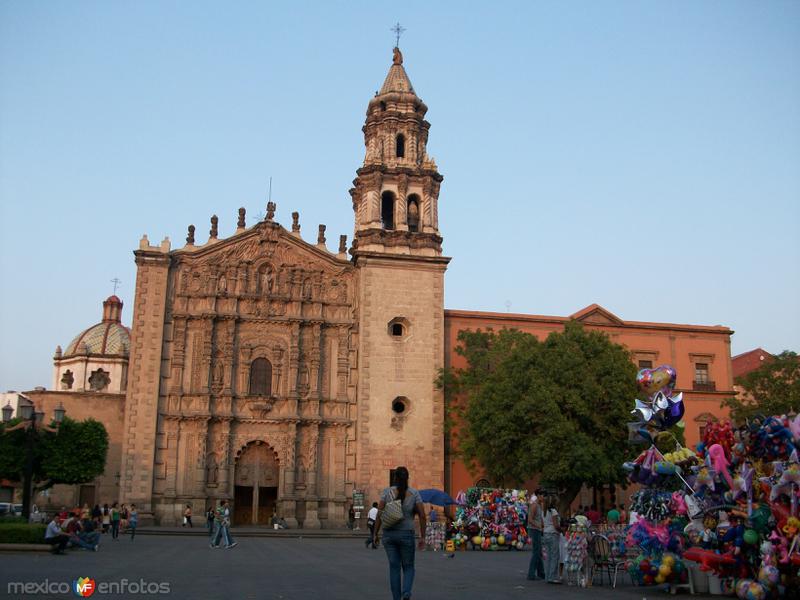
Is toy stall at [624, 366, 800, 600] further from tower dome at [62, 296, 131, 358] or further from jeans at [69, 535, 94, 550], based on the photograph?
tower dome at [62, 296, 131, 358]

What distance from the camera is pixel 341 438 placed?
124ft

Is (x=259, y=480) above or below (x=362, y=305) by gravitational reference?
below

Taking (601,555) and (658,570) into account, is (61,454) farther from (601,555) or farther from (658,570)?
(658,570)

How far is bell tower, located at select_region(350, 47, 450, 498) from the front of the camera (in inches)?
1469

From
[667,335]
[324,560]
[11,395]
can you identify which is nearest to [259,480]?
[324,560]

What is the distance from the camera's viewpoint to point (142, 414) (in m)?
36.1

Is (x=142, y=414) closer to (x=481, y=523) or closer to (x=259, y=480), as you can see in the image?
(x=259, y=480)

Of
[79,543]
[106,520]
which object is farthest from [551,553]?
[106,520]

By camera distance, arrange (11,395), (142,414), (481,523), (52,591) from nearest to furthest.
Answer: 1. (52,591)
2. (481,523)
3. (142,414)
4. (11,395)

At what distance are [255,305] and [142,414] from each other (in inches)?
276

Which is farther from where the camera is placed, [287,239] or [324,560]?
[287,239]

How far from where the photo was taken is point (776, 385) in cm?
3441

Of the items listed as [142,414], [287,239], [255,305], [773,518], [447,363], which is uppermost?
[287,239]

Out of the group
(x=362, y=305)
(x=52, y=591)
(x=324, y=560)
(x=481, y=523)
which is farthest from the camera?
(x=362, y=305)
